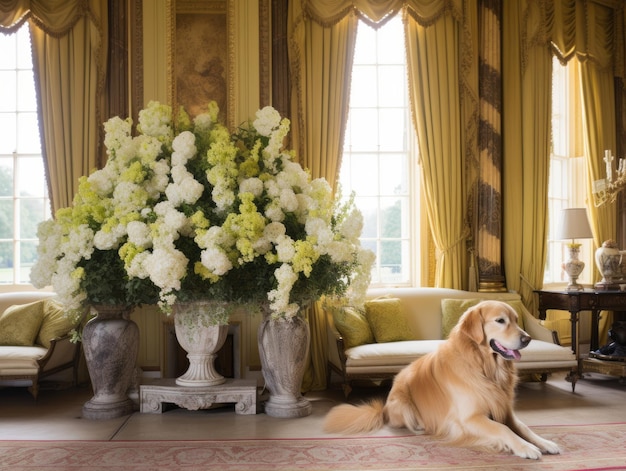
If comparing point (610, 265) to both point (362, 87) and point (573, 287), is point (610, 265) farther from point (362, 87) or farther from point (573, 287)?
point (362, 87)

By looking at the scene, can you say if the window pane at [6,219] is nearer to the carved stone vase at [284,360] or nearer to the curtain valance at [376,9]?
the carved stone vase at [284,360]

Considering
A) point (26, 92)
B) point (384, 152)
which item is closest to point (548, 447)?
point (384, 152)

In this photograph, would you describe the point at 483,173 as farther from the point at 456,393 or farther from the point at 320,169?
the point at 456,393

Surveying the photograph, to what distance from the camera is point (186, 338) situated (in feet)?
15.9

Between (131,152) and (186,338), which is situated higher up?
(131,152)

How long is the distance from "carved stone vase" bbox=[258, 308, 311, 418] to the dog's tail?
338mm

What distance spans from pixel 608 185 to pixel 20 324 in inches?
214

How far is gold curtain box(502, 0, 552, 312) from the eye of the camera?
6.73m

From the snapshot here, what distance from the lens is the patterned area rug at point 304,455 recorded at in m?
3.64

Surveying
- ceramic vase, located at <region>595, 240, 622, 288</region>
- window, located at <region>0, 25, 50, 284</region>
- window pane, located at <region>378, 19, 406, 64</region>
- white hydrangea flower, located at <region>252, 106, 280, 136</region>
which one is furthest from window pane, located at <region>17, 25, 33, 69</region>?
ceramic vase, located at <region>595, 240, 622, 288</region>

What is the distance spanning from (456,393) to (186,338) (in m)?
1.92

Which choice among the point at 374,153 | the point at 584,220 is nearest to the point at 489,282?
the point at 584,220

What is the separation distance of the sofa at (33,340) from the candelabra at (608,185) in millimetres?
5020

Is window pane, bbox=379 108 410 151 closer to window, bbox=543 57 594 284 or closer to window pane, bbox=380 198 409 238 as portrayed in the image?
window pane, bbox=380 198 409 238
